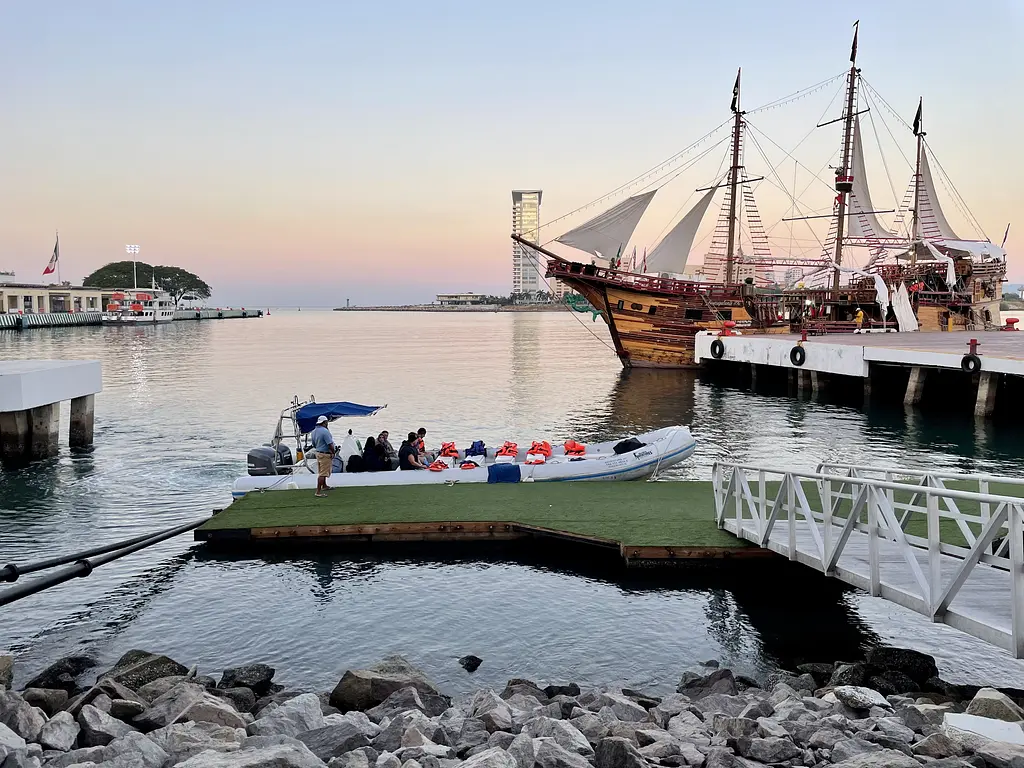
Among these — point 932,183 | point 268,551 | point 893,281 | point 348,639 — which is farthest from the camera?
point 932,183

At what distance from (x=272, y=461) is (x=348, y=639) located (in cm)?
811

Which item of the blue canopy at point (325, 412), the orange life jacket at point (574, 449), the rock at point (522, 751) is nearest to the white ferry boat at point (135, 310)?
the blue canopy at point (325, 412)

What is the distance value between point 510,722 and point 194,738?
3.13m

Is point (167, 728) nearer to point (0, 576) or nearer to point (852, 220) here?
point (0, 576)

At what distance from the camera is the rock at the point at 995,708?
8.52 m

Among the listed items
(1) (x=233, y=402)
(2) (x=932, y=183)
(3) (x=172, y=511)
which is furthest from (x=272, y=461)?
(2) (x=932, y=183)

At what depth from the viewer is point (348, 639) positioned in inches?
501

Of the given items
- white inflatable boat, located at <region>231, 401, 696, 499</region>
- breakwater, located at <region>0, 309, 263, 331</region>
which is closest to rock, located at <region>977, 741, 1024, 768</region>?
white inflatable boat, located at <region>231, 401, 696, 499</region>

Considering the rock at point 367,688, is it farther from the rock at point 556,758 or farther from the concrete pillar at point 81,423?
the concrete pillar at point 81,423

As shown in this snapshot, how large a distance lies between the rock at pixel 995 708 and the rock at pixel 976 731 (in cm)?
20

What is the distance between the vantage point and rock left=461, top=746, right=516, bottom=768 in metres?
7.21

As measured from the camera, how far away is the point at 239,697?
993cm

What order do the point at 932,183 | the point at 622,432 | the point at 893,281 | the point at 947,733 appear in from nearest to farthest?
the point at 947,733, the point at 622,432, the point at 893,281, the point at 932,183

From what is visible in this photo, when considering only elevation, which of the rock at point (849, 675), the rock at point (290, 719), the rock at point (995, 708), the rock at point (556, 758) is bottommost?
the rock at point (849, 675)
